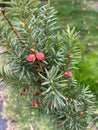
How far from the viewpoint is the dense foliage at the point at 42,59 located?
112 inches

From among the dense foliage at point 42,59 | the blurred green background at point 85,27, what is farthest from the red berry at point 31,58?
the blurred green background at point 85,27

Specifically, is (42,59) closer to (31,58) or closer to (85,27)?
(31,58)

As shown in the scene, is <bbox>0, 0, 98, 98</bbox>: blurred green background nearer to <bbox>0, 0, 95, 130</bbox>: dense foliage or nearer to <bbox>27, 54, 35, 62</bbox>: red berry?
<bbox>0, 0, 95, 130</bbox>: dense foliage

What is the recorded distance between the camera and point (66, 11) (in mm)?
7426

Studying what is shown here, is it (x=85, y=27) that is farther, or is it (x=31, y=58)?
(x=85, y=27)

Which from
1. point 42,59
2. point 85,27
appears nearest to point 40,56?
point 42,59

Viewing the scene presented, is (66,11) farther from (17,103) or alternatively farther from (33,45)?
(33,45)

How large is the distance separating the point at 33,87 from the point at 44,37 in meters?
0.75

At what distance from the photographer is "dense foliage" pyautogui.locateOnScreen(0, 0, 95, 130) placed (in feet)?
9.37

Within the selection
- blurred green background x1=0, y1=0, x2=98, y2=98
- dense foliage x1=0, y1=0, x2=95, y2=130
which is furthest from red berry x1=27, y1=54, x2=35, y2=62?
blurred green background x1=0, y1=0, x2=98, y2=98

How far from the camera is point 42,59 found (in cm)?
292

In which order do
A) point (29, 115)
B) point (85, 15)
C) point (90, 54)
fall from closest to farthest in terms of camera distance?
point (29, 115)
point (90, 54)
point (85, 15)

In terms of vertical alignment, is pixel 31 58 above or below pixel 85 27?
above

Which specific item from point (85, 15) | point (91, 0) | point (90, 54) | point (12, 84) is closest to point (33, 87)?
point (12, 84)
